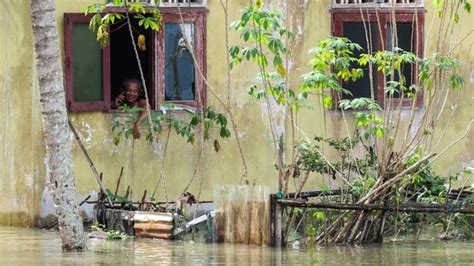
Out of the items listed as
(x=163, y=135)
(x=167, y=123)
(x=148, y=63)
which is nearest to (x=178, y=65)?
(x=148, y=63)

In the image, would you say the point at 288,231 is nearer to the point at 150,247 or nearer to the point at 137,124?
the point at 150,247

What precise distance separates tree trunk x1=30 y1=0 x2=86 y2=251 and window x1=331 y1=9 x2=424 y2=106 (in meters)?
5.65

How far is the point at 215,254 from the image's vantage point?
527 inches

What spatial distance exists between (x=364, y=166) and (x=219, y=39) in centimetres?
323

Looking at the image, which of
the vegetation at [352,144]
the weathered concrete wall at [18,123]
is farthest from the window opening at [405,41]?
the weathered concrete wall at [18,123]

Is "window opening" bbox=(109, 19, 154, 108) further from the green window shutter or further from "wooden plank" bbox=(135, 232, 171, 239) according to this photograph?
"wooden plank" bbox=(135, 232, 171, 239)

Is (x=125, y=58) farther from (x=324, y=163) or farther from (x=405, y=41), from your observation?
(x=405, y=41)

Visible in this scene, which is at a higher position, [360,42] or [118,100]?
[360,42]

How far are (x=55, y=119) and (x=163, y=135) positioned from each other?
4.20 m

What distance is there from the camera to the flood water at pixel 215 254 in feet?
41.6

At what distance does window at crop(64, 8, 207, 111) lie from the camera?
54.8ft

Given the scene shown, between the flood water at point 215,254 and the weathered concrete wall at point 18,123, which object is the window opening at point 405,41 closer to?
the flood water at point 215,254

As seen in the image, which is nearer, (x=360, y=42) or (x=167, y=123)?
(x=167, y=123)

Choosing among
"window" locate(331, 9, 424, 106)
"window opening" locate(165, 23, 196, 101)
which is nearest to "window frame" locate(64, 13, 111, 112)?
"window opening" locate(165, 23, 196, 101)
